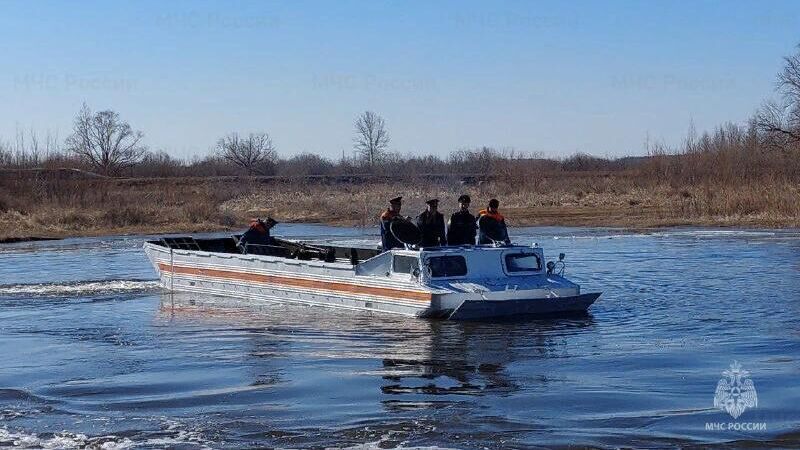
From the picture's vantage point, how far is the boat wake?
24.7 meters

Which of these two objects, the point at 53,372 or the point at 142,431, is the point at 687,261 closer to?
the point at 53,372

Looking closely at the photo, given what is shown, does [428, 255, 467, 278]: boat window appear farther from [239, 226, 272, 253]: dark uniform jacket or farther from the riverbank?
the riverbank

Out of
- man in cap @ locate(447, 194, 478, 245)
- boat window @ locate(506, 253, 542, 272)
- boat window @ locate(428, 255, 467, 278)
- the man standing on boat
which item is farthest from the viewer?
the man standing on boat

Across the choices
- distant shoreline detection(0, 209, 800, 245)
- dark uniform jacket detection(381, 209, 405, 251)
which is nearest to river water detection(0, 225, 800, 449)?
dark uniform jacket detection(381, 209, 405, 251)

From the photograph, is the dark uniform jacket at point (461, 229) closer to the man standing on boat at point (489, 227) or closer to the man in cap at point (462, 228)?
the man in cap at point (462, 228)

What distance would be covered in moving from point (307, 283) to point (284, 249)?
9.44ft

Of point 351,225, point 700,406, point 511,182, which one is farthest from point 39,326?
point 511,182

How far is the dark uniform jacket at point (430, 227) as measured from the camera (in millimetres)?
20234

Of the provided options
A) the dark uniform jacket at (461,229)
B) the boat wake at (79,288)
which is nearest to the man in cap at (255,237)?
the boat wake at (79,288)

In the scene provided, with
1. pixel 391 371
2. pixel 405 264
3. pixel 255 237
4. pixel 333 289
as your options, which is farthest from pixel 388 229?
pixel 391 371

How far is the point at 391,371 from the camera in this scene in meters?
14.4

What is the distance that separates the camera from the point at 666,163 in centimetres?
6375

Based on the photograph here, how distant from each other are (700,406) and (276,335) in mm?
7866

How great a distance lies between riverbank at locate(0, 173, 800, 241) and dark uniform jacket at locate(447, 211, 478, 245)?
2458cm
